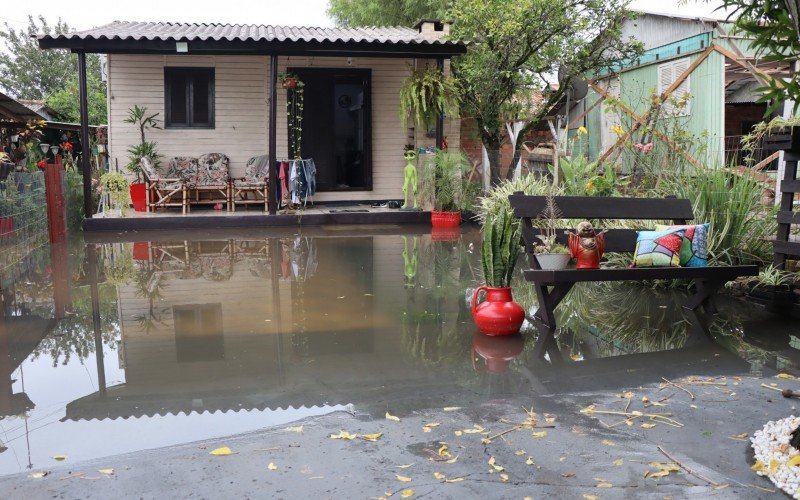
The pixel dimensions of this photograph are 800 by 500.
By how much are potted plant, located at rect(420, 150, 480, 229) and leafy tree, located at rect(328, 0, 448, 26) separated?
39.3 ft

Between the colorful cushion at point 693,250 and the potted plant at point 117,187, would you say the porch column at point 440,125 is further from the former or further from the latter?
the colorful cushion at point 693,250

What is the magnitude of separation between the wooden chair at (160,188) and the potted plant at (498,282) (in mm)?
9039

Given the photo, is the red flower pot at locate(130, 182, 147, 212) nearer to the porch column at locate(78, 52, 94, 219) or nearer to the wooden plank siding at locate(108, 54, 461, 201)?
the wooden plank siding at locate(108, 54, 461, 201)

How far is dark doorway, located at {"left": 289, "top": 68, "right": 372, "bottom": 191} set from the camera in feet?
50.5

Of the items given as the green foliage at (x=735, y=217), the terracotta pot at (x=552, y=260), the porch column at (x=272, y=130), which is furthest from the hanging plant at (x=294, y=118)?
the terracotta pot at (x=552, y=260)

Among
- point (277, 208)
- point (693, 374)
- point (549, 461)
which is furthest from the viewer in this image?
point (277, 208)

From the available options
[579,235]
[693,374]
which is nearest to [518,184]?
[579,235]

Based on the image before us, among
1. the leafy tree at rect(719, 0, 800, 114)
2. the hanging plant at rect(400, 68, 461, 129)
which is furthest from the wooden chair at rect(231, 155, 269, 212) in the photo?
the leafy tree at rect(719, 0, 800, 114)

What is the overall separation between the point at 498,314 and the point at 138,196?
10.0 metres

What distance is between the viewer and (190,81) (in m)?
14.8

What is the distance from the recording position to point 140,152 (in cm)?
1412

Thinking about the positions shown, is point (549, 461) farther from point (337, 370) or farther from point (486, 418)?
point (337, 370)

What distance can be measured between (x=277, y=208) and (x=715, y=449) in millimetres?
11298

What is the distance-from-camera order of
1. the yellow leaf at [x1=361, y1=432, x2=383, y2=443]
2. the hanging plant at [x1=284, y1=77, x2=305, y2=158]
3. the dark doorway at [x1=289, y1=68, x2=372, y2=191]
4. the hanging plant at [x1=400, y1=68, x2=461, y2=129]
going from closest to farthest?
1. the yellow leaf at [x1=361, y1=432, x2=383, y2=443]
2. the hanging plant at [x1=400, y1=68, x2=461, y2=129]
3. the hanging plant at [x1=284, y1=77, x2=305, y2=158]
4. the dark doorway at [x1=289, y1=68, x2=372, y2=191]
